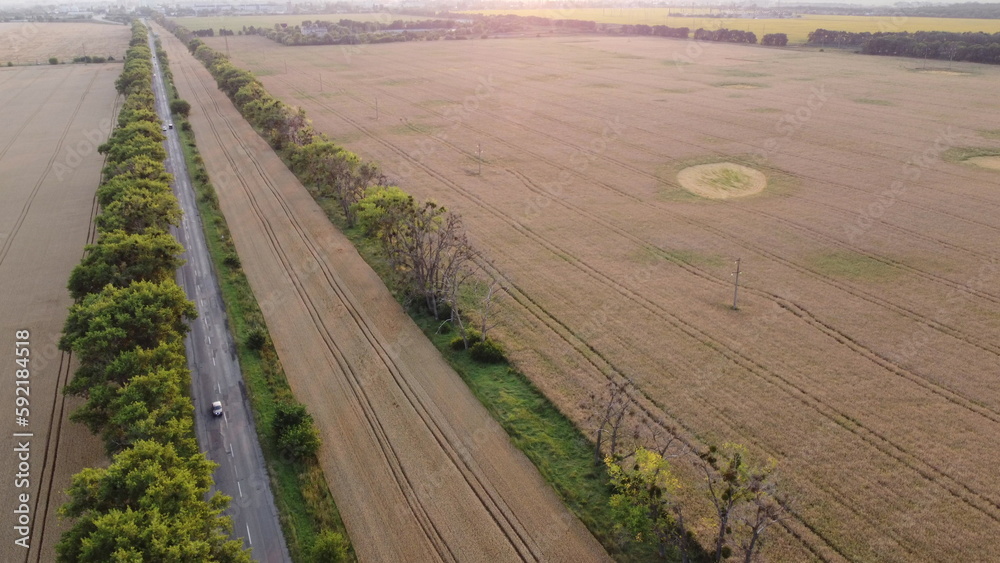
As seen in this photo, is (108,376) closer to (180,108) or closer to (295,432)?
(295,432)

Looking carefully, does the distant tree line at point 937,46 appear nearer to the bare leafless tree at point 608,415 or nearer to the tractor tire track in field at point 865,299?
the tractor tire track in field at point 865,299

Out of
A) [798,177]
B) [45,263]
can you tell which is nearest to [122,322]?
[45,263]

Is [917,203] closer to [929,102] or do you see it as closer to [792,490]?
[792,490]

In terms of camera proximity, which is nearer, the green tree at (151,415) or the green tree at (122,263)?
the green tree at (151,415)

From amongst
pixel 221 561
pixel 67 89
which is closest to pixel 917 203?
pixel 221 561

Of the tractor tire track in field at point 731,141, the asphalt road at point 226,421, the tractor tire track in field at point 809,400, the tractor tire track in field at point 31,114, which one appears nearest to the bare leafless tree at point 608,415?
the tractor tire track in field at point 809,400

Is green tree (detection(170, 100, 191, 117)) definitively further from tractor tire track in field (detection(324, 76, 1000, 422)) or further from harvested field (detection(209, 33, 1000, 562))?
tractor tire track in field (detection(324, 76, 1000, 422))
